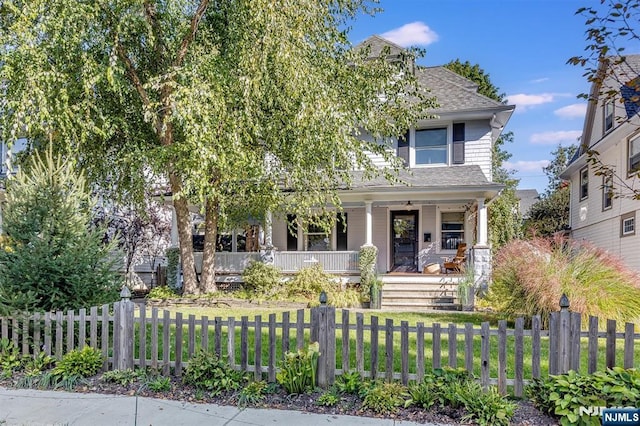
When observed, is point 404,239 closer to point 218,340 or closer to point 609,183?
point 609,183

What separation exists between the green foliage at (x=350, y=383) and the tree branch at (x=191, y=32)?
27.1ft

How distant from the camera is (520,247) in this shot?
898 centimetres

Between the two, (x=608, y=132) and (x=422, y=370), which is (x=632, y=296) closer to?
(x=422, y=370)

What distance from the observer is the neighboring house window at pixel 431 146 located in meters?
14.5

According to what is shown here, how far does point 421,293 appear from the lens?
12.1 meters

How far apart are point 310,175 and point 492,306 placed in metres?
5.69

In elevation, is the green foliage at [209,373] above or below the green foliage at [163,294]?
above

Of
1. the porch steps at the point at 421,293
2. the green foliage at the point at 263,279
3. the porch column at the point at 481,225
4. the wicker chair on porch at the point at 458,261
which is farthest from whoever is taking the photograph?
the wicker chair on porch at the point at 458,261

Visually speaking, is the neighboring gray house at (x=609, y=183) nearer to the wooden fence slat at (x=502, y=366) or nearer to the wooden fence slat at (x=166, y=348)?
the wooden fence slat at (x=502, y=366)

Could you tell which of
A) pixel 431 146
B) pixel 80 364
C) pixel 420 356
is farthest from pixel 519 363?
pixel 431 146

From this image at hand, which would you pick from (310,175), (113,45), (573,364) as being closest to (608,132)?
(310,175)

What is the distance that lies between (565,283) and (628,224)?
27.6 feet

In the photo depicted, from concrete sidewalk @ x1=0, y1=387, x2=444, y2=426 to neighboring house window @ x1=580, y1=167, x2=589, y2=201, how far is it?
17.7 meters

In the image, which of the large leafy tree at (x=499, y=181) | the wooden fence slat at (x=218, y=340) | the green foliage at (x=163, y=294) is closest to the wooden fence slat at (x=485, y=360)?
the wooden fence slat at (x=218, y=340)
